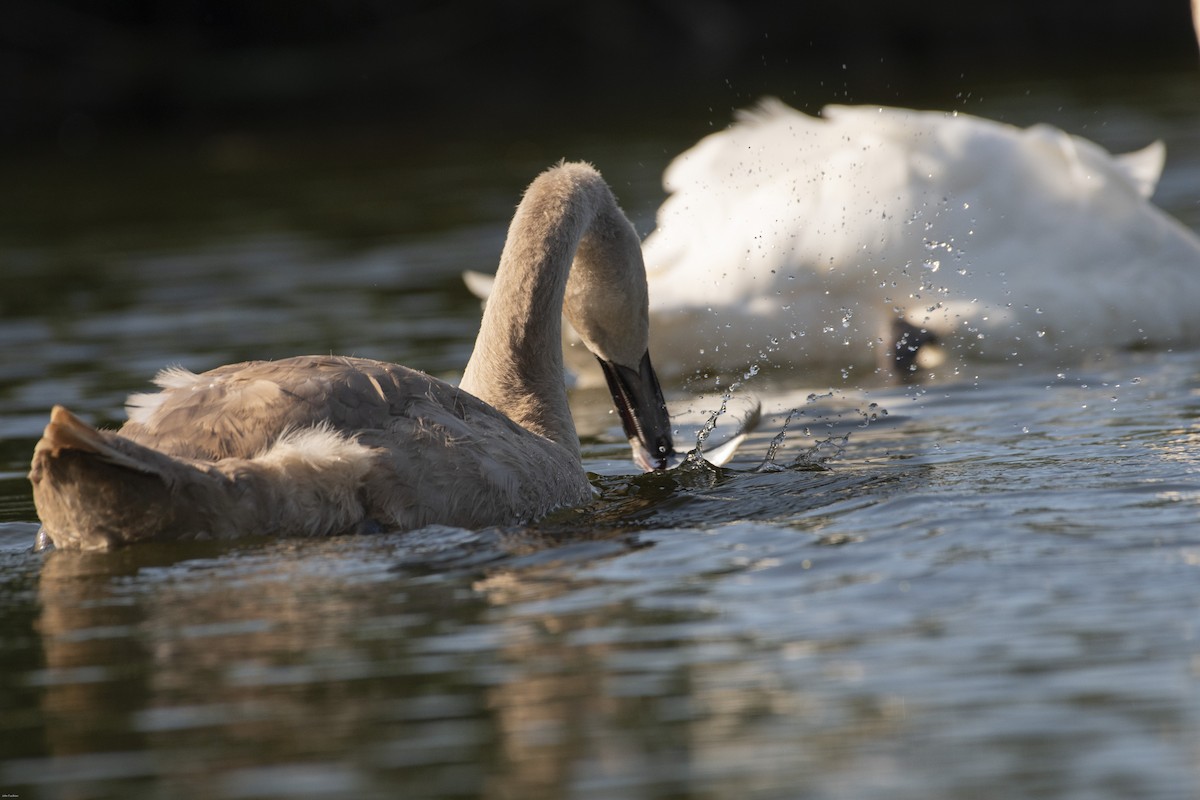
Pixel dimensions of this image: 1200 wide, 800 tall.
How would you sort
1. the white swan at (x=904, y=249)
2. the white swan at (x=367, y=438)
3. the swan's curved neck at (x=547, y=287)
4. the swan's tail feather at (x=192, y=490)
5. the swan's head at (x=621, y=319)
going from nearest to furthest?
the swan's tail feather at (x=192, y=490) < the white swan at (x=367, y=438) < the swan's curved neck at (x=547, y=287) < the swan's head at (x=621, y=319) < the white swan at (x=904, y=249)

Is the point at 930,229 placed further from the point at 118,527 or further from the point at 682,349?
the point at 118,527

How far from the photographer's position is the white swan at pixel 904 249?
9.06m

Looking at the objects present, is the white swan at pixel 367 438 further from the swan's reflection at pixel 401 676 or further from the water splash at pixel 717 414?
the water splash at pixel 717 414

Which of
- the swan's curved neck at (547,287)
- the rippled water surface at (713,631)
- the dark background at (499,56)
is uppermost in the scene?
the dark background at (499,56)

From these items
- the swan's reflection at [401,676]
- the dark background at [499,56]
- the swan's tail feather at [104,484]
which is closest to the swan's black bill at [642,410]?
the swan's reflection at [401,676]

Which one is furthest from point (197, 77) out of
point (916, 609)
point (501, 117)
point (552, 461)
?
point (916, 609)

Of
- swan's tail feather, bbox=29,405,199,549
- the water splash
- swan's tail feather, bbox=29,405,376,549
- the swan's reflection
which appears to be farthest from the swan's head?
swan's tail feather, bbox=29,405,199,549

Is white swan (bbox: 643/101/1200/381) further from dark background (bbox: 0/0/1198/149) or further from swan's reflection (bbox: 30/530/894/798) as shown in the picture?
dark background (bbox: 0/0/1198/149)

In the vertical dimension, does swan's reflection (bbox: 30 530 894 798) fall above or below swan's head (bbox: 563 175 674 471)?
below

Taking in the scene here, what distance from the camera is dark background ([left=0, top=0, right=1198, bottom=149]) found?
25516 mm

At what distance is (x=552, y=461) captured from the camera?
20.9ft

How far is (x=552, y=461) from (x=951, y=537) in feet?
4.95

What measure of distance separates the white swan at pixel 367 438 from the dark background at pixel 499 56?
15.6 m

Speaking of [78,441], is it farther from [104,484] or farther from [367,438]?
[367,438]
